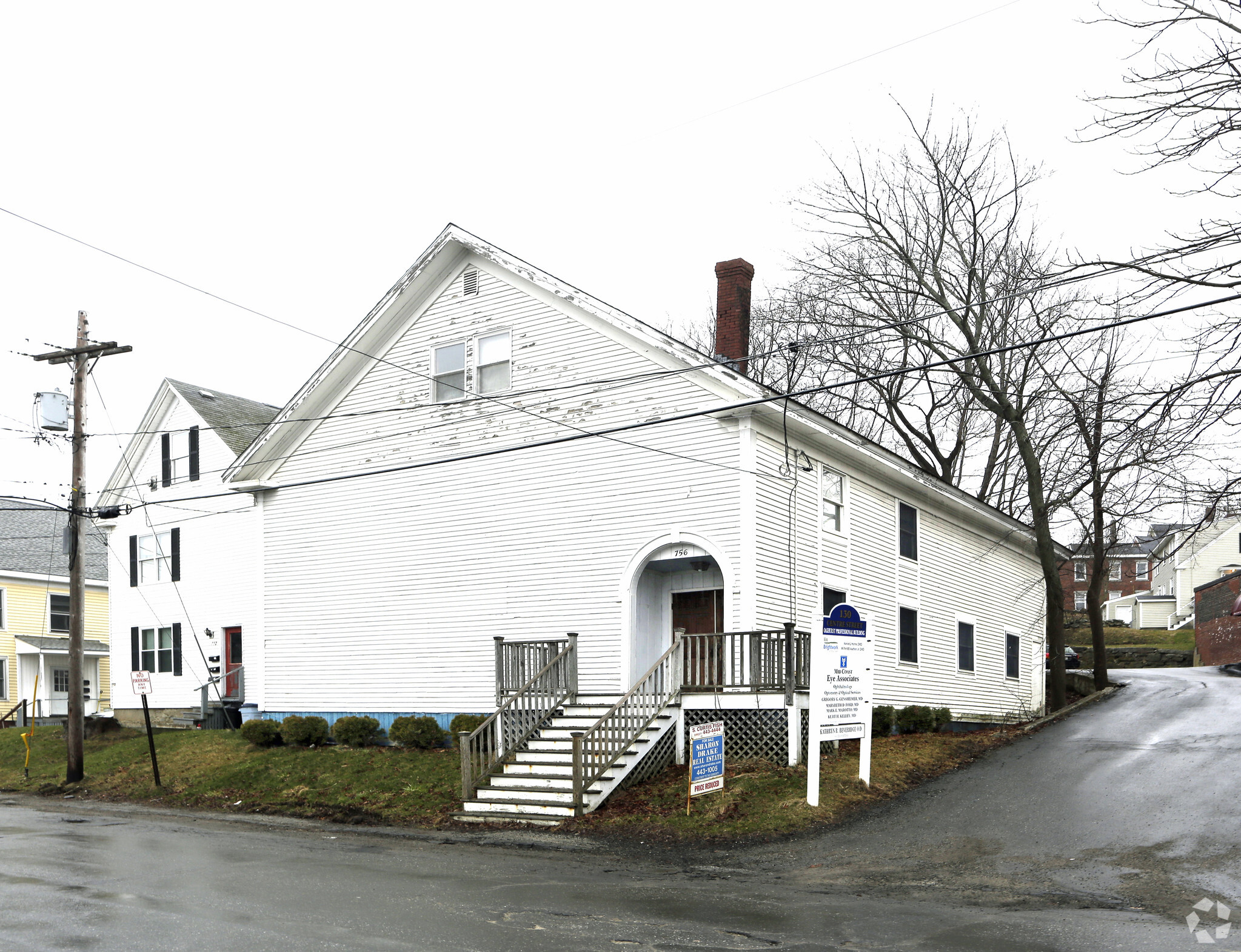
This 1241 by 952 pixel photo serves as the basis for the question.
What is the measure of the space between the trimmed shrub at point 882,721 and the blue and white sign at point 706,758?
20.8 feet

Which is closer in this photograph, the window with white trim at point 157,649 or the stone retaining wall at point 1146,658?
the window with white trim at point 157,649

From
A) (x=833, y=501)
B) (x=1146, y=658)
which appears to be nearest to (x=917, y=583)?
(x=833, y=501)

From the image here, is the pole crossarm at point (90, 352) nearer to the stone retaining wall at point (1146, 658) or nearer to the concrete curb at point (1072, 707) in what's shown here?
the concrete curb at point (1072, 707)

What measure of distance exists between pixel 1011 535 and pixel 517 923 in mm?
23910

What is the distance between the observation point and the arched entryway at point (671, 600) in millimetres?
20047

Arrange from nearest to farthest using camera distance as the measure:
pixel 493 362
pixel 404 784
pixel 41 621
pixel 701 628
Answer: pixel 404 784, pixel 701 628, pixel 493 362, pixel 41 621

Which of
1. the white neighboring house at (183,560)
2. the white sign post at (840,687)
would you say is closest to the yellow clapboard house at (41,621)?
the white neighboring house at (183,560)

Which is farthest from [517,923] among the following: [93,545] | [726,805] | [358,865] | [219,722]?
[93,545]

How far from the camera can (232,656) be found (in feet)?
105

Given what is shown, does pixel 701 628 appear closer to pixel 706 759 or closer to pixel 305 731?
pixel 706 759

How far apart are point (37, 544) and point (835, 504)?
36.4 meters

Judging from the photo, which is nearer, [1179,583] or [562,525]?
[562,525]

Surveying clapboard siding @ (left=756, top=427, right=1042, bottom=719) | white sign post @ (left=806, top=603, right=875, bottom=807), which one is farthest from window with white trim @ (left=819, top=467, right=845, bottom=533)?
white sign post @ (left=806, top=603, right=875, bottom=807)

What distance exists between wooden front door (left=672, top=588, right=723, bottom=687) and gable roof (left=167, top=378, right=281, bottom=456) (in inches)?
617
